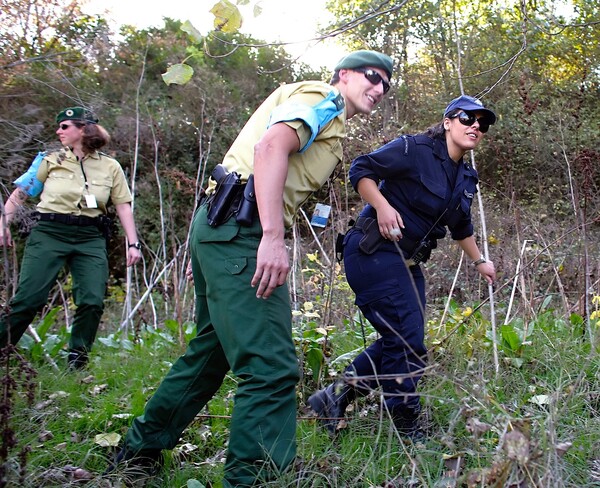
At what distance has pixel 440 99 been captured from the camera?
1073cm

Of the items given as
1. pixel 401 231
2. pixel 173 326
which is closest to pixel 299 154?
pixel 401 231

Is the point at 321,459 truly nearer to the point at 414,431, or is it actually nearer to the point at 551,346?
the point at 414,431

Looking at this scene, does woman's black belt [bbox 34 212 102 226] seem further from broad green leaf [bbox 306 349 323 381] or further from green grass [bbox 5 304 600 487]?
broad green leaf [bbox 306 349 323 381]

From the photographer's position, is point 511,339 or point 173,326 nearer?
point 511,339

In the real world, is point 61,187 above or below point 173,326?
above

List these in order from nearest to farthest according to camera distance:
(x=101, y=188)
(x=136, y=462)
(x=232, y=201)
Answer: (x=232, y=201), (x=136, y=462), (x=101, y=188)

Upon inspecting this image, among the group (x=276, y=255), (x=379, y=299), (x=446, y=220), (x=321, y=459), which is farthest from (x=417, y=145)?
(x=321, y=459)

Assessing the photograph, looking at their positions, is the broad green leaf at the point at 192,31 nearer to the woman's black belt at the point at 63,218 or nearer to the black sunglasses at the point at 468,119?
the black sunglasses at the point at 468,119

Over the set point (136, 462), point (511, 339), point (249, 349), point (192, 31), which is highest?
point (192, 31)

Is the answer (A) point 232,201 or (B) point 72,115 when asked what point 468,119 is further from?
(B) point 72,115

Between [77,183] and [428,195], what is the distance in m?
2.58

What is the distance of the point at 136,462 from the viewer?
288 cm

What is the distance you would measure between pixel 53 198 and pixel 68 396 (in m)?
1.48

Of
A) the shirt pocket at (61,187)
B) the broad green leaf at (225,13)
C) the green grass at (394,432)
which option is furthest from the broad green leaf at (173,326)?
the broad green leaf at (225,13)
